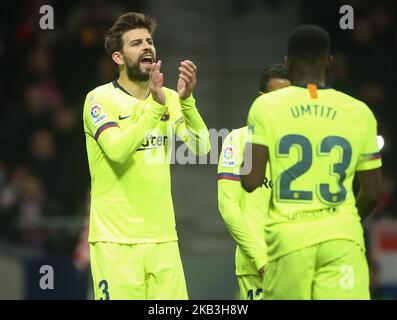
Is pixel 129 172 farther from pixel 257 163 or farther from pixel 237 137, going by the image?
pixel 257 163

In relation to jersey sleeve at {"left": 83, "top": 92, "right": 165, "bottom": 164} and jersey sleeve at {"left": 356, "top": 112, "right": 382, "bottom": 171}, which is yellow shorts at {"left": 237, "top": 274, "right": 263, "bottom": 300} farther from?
jersey sleeve at {"left": 356, "top": 112, "right": 382, "bottom": 171}

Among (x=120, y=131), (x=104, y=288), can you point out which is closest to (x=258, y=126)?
(x=120, y=131)

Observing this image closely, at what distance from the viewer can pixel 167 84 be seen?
1384cm

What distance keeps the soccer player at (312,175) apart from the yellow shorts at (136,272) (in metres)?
1.04

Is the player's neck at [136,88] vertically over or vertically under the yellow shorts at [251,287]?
over

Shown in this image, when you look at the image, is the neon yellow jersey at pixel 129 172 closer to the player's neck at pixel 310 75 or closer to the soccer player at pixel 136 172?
the soccer player at pixel 136 172

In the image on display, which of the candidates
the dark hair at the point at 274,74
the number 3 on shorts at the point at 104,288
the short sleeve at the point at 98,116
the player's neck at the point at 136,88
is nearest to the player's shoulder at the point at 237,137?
the dark hair at the point at 274,74

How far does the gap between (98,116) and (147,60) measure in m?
0.46

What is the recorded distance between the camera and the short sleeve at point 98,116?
22.0 feet

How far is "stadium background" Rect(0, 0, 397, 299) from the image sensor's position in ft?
37.5

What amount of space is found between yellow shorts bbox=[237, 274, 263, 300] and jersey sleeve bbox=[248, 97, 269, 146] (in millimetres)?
1322

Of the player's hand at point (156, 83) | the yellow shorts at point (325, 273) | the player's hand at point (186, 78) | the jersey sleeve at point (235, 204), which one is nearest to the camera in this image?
the yellow shorts at point (325, 273)

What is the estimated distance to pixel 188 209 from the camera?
13.4 metres
